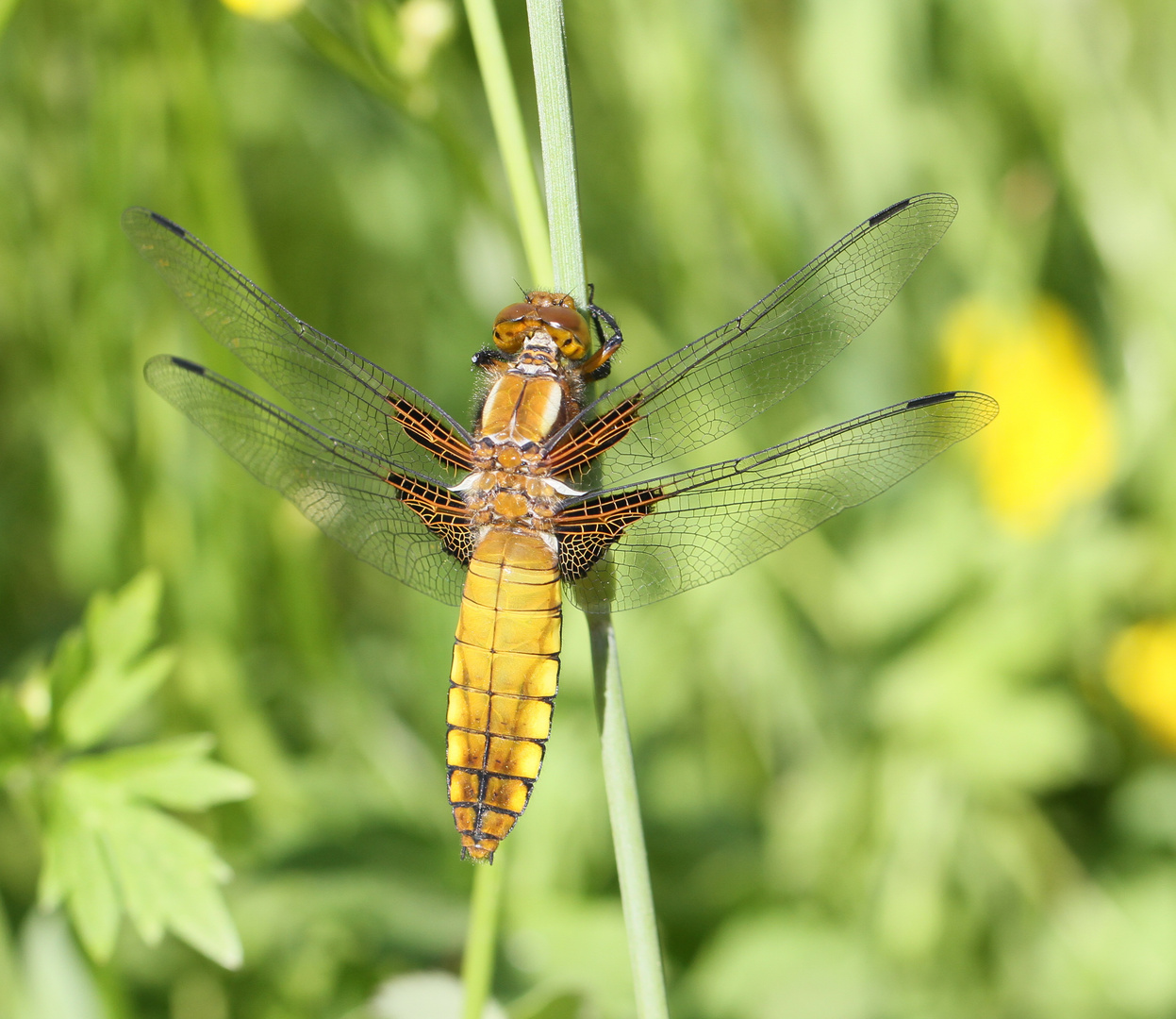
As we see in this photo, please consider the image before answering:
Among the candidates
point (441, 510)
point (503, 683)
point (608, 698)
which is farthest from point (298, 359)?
point (608, 698)

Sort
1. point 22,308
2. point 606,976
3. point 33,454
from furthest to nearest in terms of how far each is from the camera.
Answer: point 33,454 → point 22,308 → point 606,976

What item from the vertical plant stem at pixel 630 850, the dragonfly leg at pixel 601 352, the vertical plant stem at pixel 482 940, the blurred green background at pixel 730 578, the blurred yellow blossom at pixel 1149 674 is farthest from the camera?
the blurred yellow blossom at pixel 1149 674

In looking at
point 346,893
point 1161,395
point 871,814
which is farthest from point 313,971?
point 1161,395

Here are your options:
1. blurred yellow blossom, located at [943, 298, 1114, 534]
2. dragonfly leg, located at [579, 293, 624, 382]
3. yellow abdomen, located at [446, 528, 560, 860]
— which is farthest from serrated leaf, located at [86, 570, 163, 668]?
blurred yellow blossom, located at [943, 298, 1114, 534]

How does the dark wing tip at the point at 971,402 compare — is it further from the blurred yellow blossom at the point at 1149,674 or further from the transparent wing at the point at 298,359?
the blurred yellow blossom at the point at 1149,674

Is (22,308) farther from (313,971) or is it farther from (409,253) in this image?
(313,971)

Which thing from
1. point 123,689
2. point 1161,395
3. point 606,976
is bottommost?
point 606,976

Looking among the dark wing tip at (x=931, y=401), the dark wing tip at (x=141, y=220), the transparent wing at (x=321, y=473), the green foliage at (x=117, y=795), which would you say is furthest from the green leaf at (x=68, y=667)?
the dark wing tip at (x=931, y=401)
